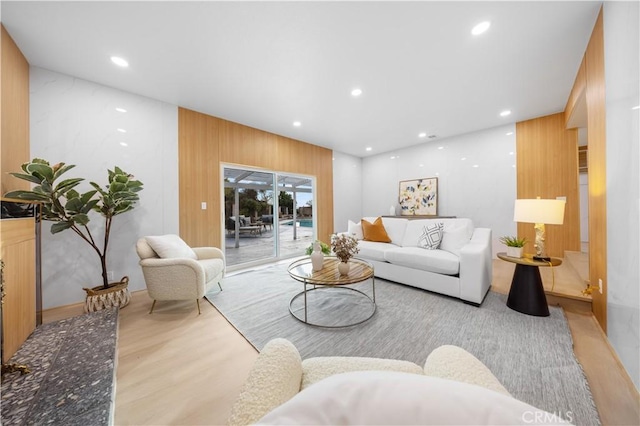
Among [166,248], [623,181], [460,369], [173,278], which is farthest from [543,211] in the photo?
[166,248]

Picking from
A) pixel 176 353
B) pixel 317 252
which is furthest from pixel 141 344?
pixel 317 252

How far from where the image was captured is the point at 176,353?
172 cm

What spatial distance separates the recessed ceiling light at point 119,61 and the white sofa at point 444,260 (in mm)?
3565

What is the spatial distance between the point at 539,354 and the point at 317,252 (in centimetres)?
190

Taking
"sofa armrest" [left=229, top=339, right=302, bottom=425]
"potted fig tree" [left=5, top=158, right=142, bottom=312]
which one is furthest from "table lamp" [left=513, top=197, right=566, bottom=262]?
"potted fig tree" [left=5, top=158, right=142, bottom=312]

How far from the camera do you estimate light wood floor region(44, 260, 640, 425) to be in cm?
123

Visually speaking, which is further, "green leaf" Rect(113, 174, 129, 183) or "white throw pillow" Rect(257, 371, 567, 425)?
"green leaf" Rect(113, 174, 129, 183)

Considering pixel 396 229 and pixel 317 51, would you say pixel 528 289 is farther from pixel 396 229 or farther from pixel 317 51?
pixel 317 51

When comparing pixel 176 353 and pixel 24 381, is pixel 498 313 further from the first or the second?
pixel 24 381

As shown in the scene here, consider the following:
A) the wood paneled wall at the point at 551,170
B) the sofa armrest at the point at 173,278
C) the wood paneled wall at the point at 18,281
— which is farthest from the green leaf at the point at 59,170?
the wood paneled wall at the point at 551,170

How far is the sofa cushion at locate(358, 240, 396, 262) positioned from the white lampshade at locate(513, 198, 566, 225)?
157 centimetres

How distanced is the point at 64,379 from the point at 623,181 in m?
3.74

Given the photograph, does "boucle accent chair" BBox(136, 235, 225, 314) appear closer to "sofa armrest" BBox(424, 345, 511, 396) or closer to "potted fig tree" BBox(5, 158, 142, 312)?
"potted fig tree" BBox(5, 158, 142, 312)

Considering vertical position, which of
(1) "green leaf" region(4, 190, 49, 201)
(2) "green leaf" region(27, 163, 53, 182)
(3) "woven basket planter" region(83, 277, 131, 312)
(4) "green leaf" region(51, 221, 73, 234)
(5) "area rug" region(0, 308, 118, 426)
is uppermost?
(2) "green leaf" region(27, 163, 53, 182)
